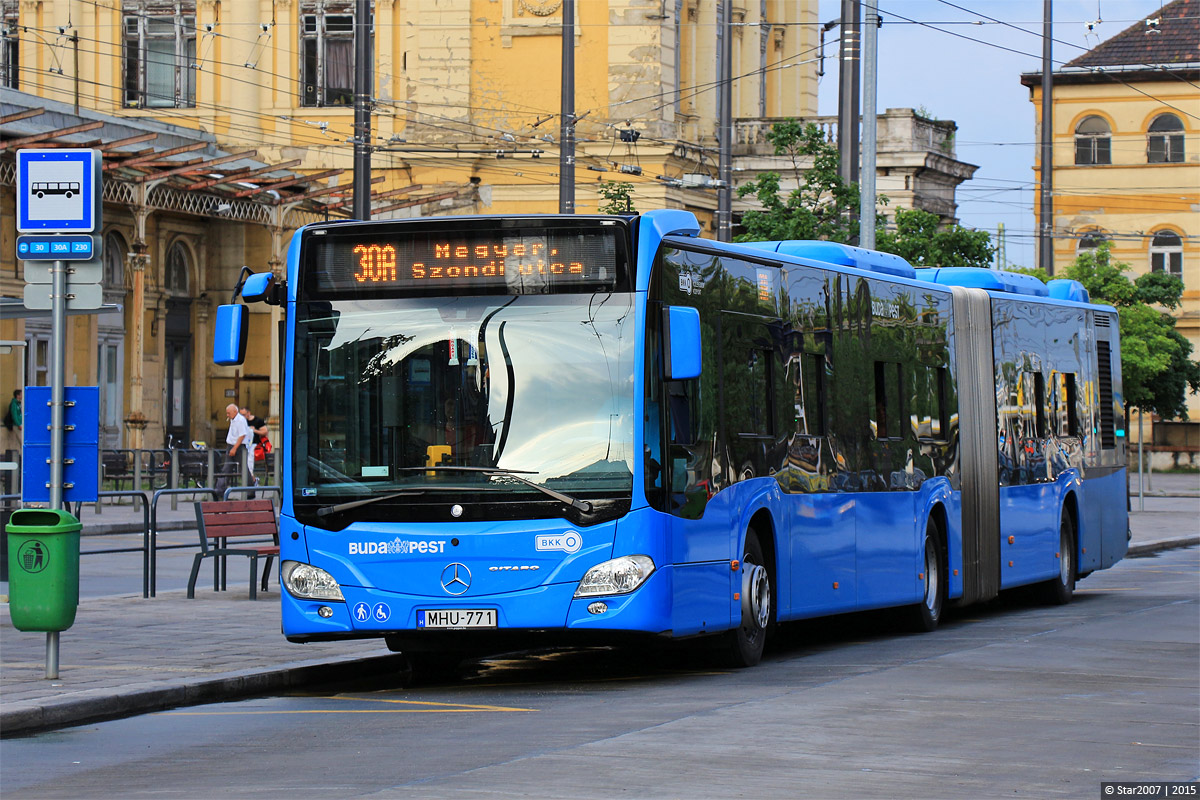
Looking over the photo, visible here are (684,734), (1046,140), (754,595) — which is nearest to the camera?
(684,734)

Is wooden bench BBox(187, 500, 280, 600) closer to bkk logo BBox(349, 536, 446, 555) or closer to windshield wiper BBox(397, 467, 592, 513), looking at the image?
bkk logo BBox(349, 536, 446, 555)

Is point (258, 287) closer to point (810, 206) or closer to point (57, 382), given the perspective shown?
point (57, 382)

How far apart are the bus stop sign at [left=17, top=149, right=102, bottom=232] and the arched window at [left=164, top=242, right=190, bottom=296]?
3437 cm

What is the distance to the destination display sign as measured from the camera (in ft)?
40.1

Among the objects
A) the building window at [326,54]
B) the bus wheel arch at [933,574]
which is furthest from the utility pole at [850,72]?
the building window at [326,54]

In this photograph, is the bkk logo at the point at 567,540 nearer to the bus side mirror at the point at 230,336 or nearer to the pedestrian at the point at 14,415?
the bus side mirror at the point at 230,336

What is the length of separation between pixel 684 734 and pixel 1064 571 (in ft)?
37.6

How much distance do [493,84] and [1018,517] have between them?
31.8 m

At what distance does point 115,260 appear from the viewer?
43.6m

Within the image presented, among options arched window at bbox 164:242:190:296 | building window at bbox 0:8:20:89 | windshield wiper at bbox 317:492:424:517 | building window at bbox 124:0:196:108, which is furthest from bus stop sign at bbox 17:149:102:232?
building window at bbox 0:8:20:89

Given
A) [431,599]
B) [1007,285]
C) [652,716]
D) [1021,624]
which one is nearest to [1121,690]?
[652,716]

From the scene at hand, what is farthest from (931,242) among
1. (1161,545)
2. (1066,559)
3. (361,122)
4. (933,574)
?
(933,574)

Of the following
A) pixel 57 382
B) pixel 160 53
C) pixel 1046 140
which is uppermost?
pixel 160 53

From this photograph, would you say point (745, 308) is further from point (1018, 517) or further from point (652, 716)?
point (1018, 517)
